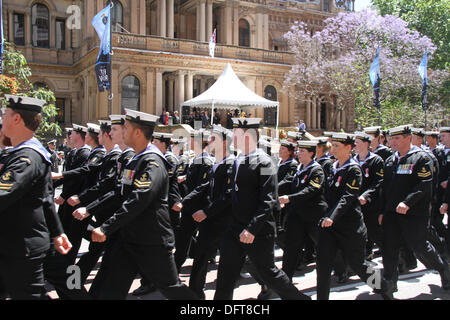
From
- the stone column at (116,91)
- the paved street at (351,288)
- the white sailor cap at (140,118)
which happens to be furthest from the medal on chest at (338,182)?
the stone column at (116,91)

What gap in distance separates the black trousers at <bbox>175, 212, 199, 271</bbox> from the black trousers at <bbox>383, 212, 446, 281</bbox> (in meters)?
2.68

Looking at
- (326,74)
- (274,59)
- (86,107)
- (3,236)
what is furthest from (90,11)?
(3,236)

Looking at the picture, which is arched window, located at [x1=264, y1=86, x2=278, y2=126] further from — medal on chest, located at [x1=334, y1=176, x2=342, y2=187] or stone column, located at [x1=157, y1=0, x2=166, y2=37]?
medal on chest, located at [x1=334, y1=176, x2=342, y2=187]

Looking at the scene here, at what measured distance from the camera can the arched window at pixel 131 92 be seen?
33219mm

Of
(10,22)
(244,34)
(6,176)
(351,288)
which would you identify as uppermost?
(244,34)

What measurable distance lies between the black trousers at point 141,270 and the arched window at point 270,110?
35.1m

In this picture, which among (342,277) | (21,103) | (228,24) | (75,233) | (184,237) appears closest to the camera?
(21,103)

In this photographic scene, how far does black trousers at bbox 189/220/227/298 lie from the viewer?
5.77 metres

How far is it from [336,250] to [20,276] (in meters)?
3.41

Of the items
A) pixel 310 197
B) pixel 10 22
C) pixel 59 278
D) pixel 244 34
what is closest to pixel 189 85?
pixel 244 34

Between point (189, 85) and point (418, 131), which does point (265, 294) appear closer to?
point (418, 131)

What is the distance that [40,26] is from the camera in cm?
3844

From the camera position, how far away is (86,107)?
1419 inches

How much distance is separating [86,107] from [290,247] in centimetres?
3244
